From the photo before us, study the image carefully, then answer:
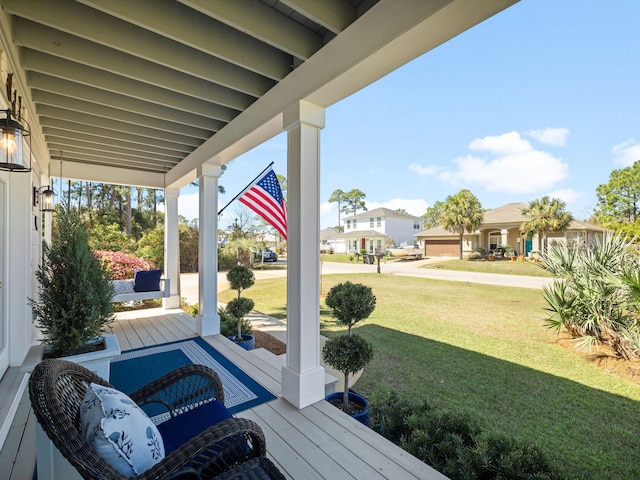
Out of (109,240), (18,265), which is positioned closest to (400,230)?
(109,240)

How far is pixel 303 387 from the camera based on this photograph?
102 inches

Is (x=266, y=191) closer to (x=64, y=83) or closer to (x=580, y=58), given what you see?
(x=64, y=83)

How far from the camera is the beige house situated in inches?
733

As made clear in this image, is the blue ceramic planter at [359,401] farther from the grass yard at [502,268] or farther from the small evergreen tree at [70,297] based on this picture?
the grass yard at [502,268]

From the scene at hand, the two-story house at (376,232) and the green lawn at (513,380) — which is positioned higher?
the two-story house at (376,232)

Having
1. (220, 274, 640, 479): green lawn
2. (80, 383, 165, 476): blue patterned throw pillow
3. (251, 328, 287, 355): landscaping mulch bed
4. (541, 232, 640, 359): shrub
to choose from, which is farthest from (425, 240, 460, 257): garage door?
(80, 383, 165, 476): blue patterned throw pillow

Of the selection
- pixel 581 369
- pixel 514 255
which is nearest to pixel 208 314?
pixel 581 369

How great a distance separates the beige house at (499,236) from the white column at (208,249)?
20542 mm

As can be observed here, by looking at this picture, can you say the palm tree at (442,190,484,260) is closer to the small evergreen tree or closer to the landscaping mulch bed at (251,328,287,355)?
the landscaping mulch bed at (251,328,287,355)

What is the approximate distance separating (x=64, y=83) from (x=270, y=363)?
3.57 metres

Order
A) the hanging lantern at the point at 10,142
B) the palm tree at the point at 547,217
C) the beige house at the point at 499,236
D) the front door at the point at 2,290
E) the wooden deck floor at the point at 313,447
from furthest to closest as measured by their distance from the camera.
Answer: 1. the beige house at the point at 499,236
2. the palm tree at the point at 547,217
3. the front door at the point at 2,290
4. the wooden deck floor at the point at 313,447
5. the hanging lantern at the point at 10,142

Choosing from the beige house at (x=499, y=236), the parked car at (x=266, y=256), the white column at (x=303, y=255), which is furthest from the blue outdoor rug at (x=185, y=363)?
the beige house at (x=499, y=236)

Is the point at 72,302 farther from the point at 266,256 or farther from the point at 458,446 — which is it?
the point at 266,256

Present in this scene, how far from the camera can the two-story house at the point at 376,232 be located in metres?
32.4
